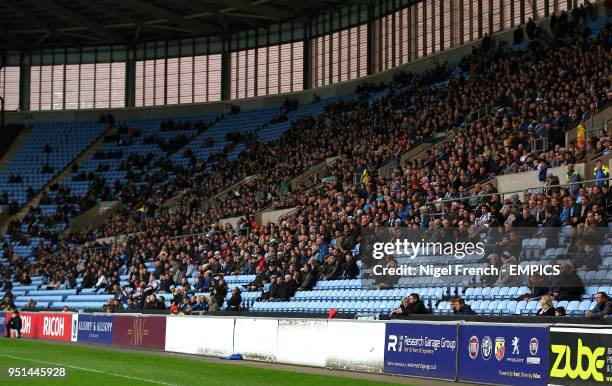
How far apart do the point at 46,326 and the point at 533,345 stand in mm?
25011

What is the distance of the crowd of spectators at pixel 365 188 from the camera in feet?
88.6

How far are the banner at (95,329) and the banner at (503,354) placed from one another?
17281mm

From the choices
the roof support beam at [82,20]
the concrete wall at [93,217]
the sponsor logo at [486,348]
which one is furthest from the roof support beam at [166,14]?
the sponsor logo at [486,348]

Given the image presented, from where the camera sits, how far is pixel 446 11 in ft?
153

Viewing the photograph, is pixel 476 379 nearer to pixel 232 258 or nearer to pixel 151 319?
pixel 151 319

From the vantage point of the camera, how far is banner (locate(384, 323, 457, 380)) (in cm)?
1856

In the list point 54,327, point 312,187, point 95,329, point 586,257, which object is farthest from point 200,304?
point 586,257

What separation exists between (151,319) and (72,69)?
4072 centimetres

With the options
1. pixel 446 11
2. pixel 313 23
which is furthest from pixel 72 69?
pixel 446 11

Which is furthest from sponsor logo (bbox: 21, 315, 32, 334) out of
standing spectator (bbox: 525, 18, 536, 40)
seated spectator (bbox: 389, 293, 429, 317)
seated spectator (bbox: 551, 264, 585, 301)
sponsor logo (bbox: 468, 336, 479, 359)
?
sponsor logo (bbox: 468, 336, 479, 359)

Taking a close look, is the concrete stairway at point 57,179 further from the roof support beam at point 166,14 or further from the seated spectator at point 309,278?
the seated spectator at point 309,278

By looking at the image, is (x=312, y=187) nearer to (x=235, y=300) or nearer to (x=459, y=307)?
(x=235, y=300)

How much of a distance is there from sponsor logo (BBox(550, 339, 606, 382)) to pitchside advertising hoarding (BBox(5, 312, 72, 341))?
23214 millimetres

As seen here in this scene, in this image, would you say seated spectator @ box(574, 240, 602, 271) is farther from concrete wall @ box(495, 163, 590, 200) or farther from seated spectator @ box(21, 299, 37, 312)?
seated spectator @ box(21, 299, 37, 312)
